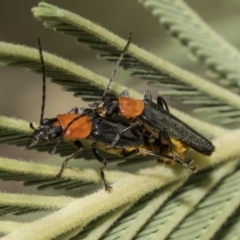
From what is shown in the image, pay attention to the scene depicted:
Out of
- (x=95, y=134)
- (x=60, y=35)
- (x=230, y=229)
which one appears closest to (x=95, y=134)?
(x=95, y=134)

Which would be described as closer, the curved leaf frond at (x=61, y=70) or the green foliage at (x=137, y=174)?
the curved leaf frond at (x=61, y=70)

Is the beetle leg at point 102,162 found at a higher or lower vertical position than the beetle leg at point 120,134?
lower

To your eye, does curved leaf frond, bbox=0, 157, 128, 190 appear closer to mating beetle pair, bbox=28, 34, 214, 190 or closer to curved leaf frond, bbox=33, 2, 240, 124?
mating beetle pair, bbox=28, 34, 214, 190

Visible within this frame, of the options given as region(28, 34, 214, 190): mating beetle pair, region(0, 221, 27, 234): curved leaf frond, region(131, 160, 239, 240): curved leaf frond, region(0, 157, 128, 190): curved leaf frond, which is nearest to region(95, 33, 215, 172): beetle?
region(28, 34, 214, 190): mating beetle pair

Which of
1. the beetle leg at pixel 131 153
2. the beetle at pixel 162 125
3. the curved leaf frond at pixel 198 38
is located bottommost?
the beetle leg at pixel 131 153

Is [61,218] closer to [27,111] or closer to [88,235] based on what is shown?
[88,235]

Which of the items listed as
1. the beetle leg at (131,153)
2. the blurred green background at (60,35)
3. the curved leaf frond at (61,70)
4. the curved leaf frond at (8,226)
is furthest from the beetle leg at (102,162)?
the blurred green background at (60,35)

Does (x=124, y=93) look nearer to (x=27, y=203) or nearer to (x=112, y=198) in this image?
(x=112, y=198)

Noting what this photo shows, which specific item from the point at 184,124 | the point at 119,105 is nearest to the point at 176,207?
the point at 184,124

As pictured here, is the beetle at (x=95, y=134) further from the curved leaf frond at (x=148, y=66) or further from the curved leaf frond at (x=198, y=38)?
the curved leaf frond at (x=198, y=38)
